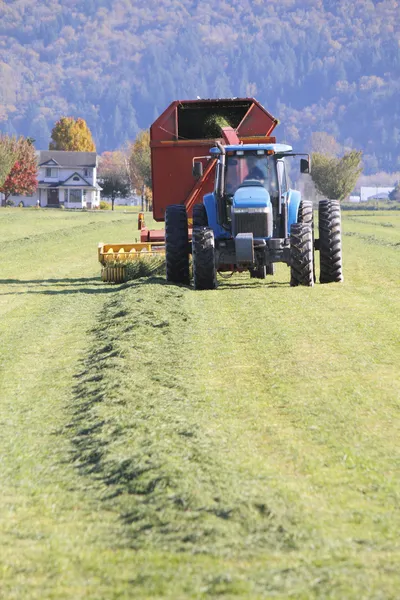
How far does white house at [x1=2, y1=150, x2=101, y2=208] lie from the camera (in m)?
124

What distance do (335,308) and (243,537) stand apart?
31.7ft

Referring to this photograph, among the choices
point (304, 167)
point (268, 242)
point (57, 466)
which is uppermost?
point (304, 167)

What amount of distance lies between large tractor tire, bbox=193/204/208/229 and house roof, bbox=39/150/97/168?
363 ft

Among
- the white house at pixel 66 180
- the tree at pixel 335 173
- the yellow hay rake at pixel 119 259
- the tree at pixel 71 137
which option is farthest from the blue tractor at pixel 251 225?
the tree at pixel 71 137

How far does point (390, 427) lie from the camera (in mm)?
8039

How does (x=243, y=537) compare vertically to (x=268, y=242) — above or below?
below

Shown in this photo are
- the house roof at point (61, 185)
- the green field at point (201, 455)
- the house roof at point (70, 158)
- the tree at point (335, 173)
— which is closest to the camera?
the green field at point (201, 455)

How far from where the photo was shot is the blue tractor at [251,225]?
16.9 meters

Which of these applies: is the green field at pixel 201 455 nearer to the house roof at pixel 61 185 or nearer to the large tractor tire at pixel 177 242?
the large tractor tire at pixel 177 242

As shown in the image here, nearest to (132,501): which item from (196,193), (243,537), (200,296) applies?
(243,537)

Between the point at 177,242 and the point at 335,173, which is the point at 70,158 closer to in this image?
the point at 335,173

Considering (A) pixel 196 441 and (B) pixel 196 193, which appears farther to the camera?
(B) pixel 196 193

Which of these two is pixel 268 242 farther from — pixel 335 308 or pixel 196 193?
pixel 196 193

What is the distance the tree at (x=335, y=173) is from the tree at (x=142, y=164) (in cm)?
2159
